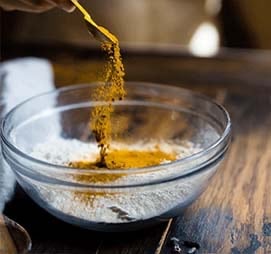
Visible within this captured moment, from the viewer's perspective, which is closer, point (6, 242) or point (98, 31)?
point (6, 242)

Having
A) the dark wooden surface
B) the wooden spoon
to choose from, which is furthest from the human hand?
the dark wooden surface

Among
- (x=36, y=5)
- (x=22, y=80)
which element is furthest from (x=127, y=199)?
(x=22, y=80)

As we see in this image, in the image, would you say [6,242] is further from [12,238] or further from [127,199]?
[127,199]

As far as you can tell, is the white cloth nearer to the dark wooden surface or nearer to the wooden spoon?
the dark wooden surface

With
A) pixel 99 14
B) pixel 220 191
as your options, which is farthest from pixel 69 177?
pixel 99 14

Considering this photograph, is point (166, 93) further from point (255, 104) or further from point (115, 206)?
point (115, 206)

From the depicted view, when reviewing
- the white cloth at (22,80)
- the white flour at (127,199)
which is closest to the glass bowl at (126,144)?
the white flour at (127,199)
